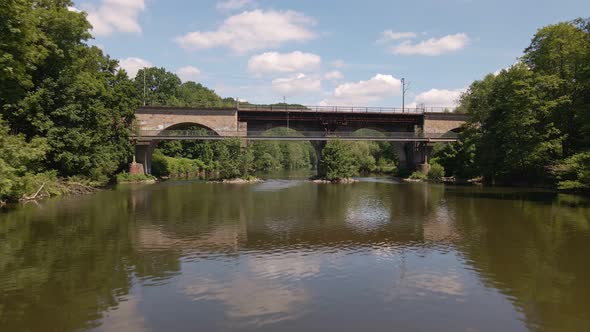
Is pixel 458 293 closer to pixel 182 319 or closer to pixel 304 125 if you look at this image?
pixel 182 319

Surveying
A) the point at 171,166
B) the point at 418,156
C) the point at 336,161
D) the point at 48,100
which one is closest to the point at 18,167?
the point at 48,100

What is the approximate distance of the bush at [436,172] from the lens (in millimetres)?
51812

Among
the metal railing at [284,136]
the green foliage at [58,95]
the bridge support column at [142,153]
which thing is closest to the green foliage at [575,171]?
the metal railing at [284,136]

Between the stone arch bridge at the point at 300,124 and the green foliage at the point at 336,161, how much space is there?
1.31 meters

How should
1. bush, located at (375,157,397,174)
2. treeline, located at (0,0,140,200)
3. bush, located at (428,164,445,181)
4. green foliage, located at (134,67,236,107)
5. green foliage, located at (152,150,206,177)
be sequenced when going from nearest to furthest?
1. treeline, located at (0,0,140,200)
2. bush, located at (428,164,445,181)
3. green foliage, located at (152,150,206,177)
4. bush, located at (375,157,397,174)
5. green foliage, located at (134,67,236,107)

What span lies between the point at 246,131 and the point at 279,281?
4570 cm

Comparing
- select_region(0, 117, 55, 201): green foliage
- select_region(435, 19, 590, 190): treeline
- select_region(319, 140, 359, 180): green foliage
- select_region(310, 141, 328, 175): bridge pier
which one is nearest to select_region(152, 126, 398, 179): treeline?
select_region(319, 140, 359, 180): green foliage

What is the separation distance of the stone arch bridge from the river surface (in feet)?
102

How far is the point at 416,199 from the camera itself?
30.6 metres

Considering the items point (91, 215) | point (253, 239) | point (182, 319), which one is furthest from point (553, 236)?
point (91, 215)

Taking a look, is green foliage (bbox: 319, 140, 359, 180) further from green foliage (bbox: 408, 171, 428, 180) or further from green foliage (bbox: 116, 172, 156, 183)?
green foliage (bbox: 116, 172, 156, 183)

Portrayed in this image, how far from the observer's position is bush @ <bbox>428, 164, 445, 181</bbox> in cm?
5181

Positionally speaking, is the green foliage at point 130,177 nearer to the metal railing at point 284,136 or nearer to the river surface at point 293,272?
the metal railing at point 284,136

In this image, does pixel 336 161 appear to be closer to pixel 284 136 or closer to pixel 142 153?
pixel 284 136
